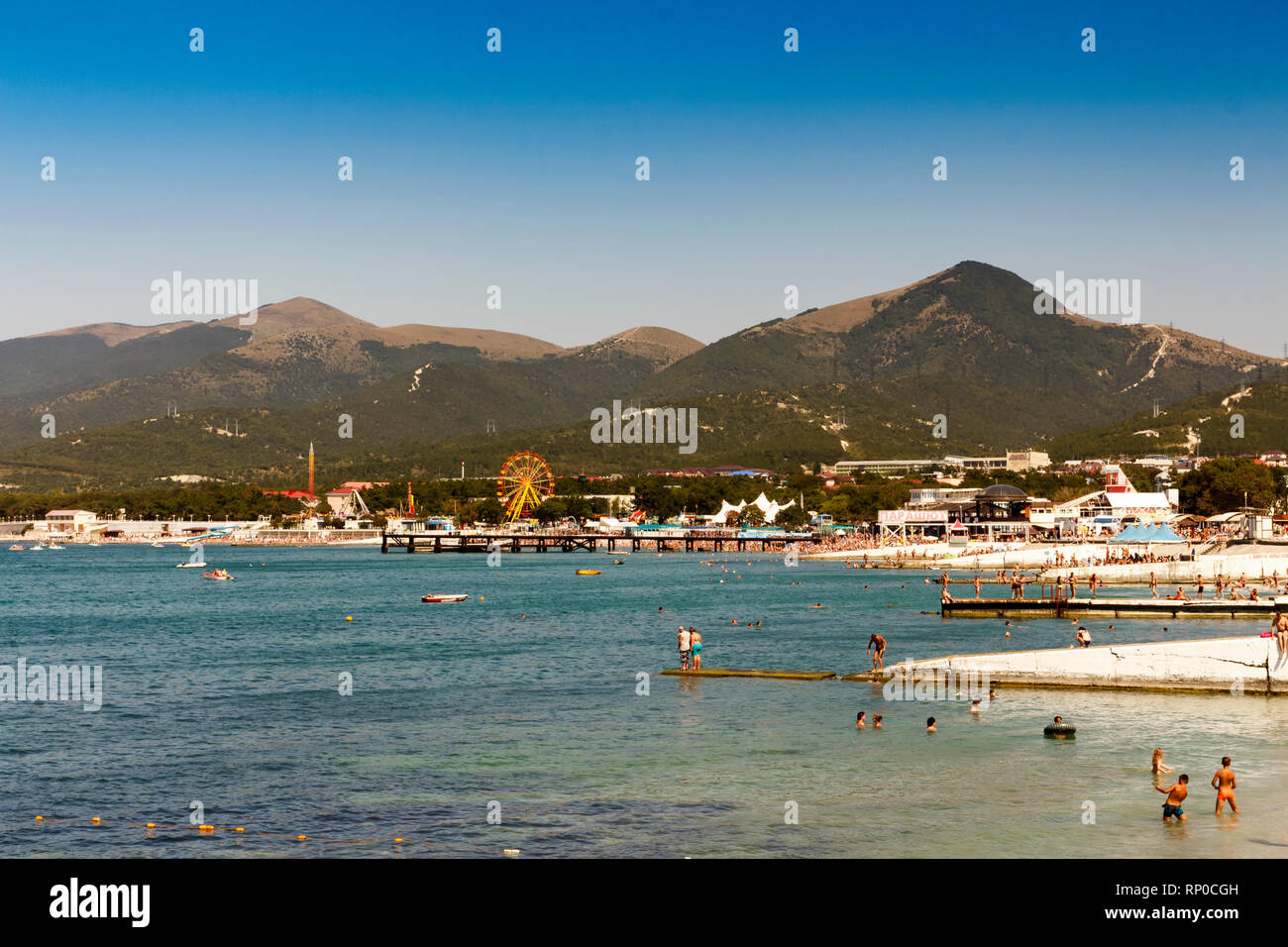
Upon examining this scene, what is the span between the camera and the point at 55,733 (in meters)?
40.4

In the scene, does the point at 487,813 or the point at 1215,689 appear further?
the point at 1215,689

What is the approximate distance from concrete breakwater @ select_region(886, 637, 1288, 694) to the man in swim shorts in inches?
766

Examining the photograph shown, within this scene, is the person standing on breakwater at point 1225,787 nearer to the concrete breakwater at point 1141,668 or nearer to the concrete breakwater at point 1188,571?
the concrete breakwater at point 1141,668

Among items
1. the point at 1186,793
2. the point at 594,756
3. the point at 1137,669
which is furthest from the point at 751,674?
the point at 1186,793

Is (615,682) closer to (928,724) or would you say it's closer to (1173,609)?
(928,724)

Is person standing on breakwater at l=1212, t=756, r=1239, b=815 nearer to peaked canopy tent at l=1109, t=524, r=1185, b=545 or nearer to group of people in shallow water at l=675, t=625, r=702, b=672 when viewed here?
group of people in shallow water at l=675, t=625, r=702, b=672

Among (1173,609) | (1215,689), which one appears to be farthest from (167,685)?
(1173,609)

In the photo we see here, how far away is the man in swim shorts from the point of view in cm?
2680

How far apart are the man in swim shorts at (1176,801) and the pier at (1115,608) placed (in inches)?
1982

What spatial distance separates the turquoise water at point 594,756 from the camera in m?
26.3

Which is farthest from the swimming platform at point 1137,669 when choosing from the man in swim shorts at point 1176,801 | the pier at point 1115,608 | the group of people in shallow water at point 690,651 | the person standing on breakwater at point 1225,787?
the pier at point 1115,608

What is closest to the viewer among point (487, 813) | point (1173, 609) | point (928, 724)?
point (487, 813)
